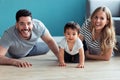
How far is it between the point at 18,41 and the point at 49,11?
1.33 m

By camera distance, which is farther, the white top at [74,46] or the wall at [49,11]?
the wall at [49,11]

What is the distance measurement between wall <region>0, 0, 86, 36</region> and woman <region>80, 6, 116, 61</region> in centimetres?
112

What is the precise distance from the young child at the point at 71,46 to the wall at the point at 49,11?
1.24 meters

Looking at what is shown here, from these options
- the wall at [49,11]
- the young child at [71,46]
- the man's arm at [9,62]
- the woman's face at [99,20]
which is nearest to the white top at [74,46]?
the young child at [71,46]

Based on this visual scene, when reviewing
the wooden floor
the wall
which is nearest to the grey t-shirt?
Result: the wooden floor

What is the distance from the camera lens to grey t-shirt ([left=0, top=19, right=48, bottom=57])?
7.99ft

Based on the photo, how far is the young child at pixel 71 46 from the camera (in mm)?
2426

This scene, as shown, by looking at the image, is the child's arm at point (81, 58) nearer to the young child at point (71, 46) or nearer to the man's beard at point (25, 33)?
the young child at point (71, 46)

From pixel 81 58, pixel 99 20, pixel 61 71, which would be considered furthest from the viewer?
pixel 99 20

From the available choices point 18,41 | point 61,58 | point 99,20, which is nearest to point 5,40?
point 18,41

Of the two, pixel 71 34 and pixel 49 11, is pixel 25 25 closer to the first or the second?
pixel 71 34

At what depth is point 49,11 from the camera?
3.73m

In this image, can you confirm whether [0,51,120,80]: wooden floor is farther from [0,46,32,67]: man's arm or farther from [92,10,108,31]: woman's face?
[92,10,108,31]: woman's face

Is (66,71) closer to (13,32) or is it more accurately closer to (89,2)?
(13,32)
